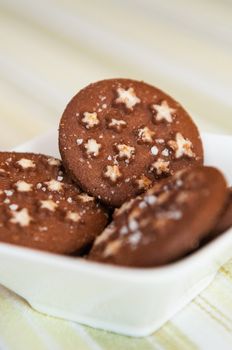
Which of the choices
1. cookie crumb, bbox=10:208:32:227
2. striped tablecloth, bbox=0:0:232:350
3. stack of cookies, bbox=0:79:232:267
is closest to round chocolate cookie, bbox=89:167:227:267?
stack of cookies, bbox=0:79:232:267

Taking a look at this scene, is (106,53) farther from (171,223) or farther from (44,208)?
(171,223)

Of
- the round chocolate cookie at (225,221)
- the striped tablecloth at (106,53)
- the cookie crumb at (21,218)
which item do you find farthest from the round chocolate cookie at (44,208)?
the striped tablecloth at (106,53)

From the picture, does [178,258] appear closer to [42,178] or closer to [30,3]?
[42,178]

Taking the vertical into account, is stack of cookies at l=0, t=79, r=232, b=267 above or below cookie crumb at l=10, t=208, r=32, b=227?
above

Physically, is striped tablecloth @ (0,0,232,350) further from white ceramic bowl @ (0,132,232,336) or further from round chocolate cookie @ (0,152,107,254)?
white ceramic bowl @ (0,132,232,336)

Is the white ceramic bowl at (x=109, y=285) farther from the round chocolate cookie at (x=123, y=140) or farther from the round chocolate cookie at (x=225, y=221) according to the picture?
the round chocolate cookie at (x=123, y=140)

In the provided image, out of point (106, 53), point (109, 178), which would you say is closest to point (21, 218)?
point (109, 178)

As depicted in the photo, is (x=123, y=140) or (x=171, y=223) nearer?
(x=171, y=223)
